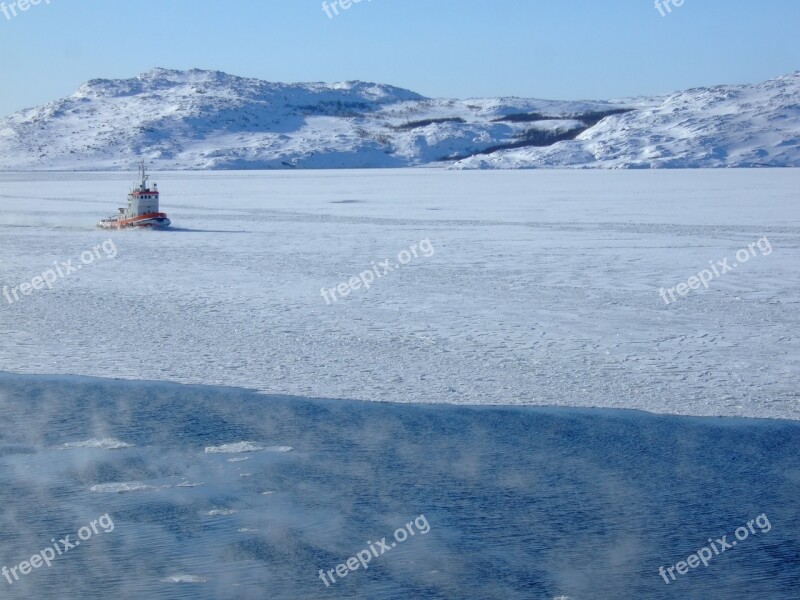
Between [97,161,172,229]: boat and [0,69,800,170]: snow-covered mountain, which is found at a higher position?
[0,69,800,170]: snow-covered mountain

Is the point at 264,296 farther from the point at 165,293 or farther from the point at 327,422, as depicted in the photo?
the point at 327,422

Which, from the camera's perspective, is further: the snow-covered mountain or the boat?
the snow-covered mountain

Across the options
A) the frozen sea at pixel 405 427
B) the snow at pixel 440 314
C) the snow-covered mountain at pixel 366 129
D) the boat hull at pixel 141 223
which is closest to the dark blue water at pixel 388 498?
the frozen sea at pixel 405 427

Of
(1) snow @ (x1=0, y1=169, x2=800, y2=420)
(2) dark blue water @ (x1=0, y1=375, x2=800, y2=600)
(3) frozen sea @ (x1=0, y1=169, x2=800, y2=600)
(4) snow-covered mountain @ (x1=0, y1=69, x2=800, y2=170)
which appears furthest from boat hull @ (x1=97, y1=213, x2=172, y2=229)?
(4) snow-covered mountain @ (x1=0, y1=69, x2=800, y2=170)

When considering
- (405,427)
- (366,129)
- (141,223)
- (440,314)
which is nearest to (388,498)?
(405,427)

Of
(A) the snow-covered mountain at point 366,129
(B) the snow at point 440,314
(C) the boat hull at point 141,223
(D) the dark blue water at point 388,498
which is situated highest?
(A) the snow-covered mountain at point 366,129

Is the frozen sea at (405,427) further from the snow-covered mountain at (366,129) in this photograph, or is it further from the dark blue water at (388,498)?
the snow-covered mountain at (366,129)

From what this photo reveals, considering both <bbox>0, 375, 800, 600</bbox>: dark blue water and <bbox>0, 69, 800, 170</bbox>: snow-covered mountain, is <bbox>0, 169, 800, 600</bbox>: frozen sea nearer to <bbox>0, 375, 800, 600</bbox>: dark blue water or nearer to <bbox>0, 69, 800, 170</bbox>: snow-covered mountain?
<bbox>0, 375, 800, 600</bbox>: dark blue water
